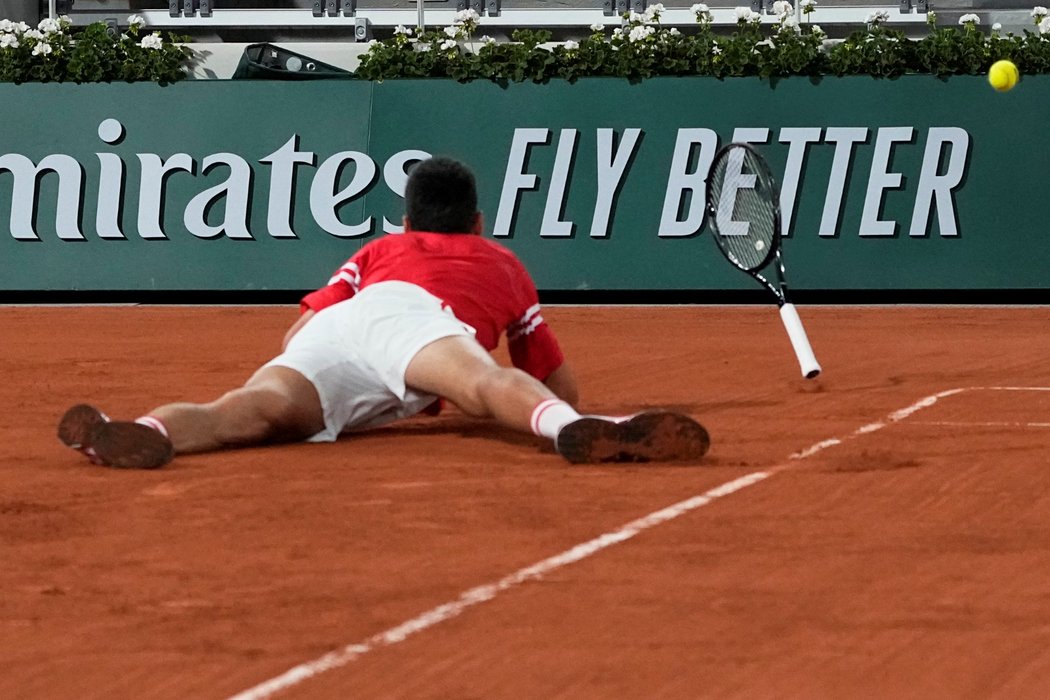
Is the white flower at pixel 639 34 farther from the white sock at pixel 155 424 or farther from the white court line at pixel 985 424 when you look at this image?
the white sock at pixel 155 424

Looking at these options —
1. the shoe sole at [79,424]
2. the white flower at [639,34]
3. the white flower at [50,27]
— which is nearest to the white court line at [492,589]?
the shoe sole at [79,424]

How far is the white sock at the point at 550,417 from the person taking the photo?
5168mm

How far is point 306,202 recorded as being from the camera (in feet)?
44.6

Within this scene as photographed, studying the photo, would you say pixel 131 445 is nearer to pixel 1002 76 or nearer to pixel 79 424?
pixel 79 424

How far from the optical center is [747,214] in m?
8.21

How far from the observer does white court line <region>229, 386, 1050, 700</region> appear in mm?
3000

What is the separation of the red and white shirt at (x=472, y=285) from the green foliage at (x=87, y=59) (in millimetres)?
8487

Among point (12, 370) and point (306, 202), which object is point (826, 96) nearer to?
point (306, 202)

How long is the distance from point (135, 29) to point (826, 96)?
606 cm

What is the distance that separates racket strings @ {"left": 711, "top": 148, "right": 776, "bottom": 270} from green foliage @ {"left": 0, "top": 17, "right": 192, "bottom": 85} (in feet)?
22.9

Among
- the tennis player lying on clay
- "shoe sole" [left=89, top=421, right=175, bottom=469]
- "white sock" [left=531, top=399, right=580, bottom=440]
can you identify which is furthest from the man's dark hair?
"shoe sole" [left=89, top=421, right=175, bottom=469]

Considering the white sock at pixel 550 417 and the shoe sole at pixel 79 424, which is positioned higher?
the white sock at pixel 550 417

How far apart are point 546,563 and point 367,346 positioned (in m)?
1.85

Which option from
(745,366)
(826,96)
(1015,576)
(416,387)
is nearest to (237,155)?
(826,96)
